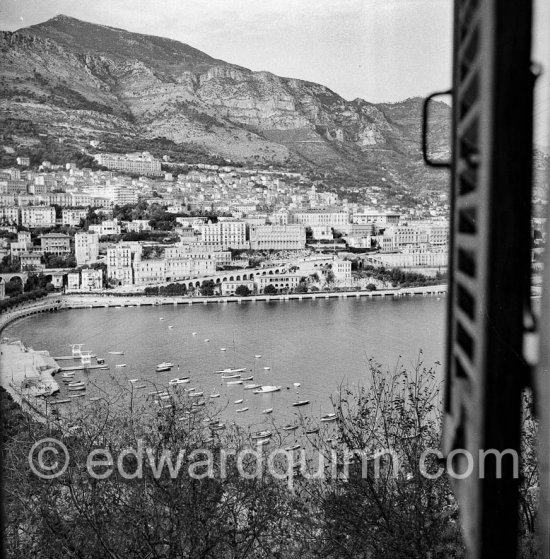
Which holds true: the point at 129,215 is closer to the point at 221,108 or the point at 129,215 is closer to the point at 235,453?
the point at 221,108

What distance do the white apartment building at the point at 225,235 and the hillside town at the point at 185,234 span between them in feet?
0.08

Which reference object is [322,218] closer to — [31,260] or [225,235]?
[225,235]

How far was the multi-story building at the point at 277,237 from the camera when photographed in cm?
1333

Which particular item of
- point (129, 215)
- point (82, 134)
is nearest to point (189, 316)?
point (129, 215)

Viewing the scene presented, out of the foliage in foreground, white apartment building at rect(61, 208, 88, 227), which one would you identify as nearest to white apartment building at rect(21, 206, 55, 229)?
white apartment building at rect(61, 208, 88, 227)

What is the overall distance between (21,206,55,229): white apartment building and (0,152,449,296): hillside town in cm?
2

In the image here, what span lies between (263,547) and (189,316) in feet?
25.6

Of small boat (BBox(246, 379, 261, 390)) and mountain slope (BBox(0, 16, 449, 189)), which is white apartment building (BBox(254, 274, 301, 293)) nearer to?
mountain slope (BBox(0, 16, 449, 189))

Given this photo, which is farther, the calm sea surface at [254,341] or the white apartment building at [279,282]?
the white apartment building at [279,282]

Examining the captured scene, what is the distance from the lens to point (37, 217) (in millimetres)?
10398

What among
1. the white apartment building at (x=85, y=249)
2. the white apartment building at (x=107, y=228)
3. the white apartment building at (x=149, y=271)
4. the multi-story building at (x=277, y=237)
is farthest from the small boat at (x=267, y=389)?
the multi-story building at (x=277, y=237)

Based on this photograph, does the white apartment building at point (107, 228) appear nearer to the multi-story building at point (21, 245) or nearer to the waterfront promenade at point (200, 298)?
the multi-story building at point (21, 245)

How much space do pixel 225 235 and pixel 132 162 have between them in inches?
225

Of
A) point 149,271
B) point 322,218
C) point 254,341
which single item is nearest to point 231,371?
point 254,341
